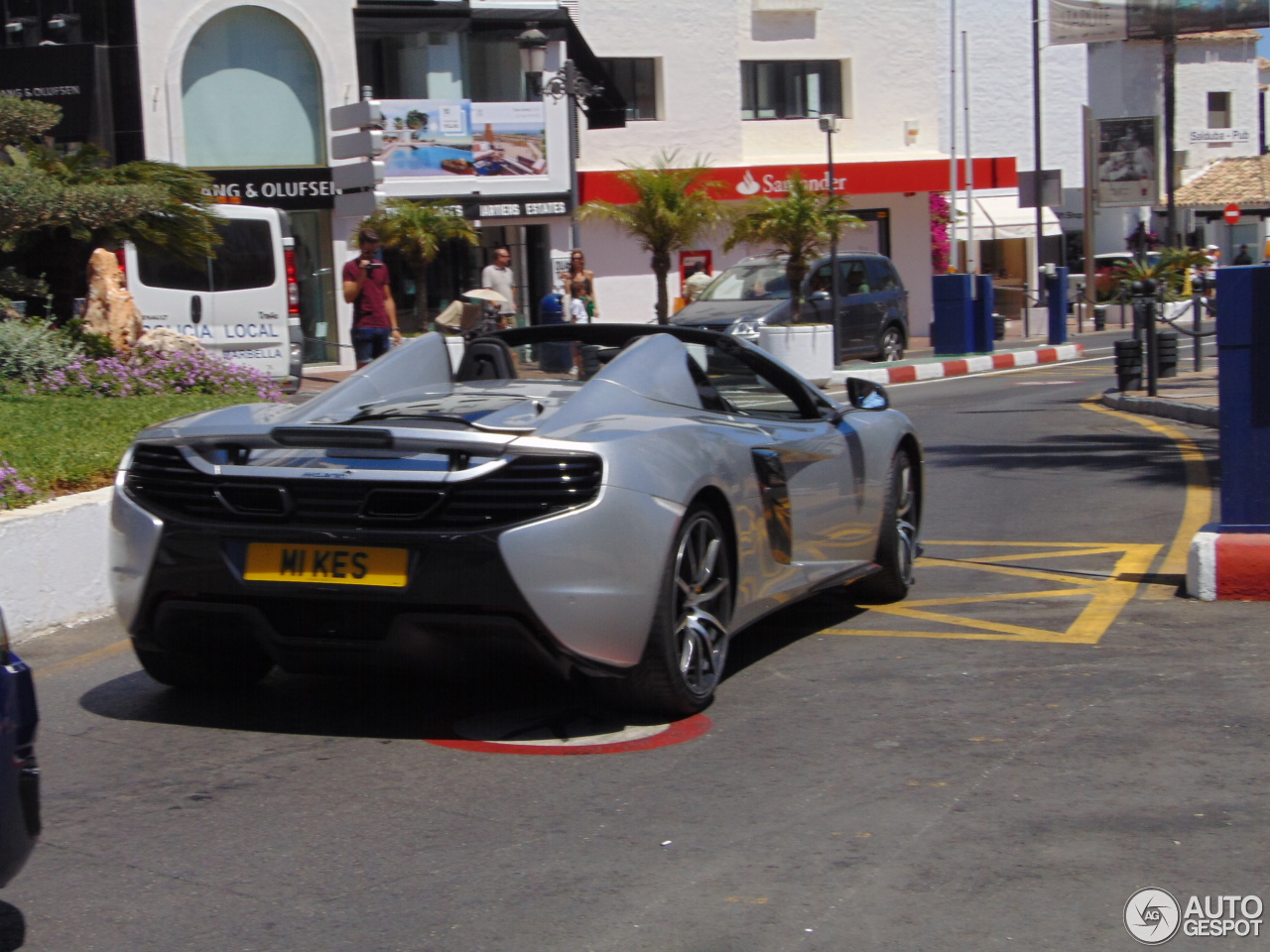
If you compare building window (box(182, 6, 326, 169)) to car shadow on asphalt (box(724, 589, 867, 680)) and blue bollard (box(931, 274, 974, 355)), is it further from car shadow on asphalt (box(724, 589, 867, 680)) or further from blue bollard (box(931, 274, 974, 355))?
car shadow on asphalt (box(724, 589, 867, 680))

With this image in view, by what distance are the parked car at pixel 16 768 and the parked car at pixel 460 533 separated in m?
1.47

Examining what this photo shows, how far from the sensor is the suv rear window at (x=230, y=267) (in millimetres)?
18391

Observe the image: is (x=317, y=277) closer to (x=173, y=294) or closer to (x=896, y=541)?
(x=173, y=294)

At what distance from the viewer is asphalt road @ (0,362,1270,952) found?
3459 millimetres

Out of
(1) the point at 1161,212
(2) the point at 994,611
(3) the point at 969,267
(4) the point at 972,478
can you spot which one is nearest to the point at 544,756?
(2) the point at 994,611

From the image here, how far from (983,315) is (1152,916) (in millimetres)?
24488

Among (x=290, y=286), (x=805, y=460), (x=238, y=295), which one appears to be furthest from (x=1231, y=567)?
(x=290, y=286)

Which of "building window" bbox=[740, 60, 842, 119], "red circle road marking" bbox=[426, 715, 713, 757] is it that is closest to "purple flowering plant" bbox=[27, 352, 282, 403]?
"red circle road marking" bbox=[426, 715, 713, 757]

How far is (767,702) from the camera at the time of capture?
530 centimetres

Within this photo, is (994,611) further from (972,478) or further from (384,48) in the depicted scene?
(384,48)

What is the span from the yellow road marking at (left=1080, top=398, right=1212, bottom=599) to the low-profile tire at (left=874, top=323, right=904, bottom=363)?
9145mm

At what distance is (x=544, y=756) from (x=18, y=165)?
8567 mm

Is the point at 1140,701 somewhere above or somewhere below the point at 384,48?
below

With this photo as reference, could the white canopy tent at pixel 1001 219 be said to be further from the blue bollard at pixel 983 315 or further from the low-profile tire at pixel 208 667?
the low-profile tire at pixel 208 667
